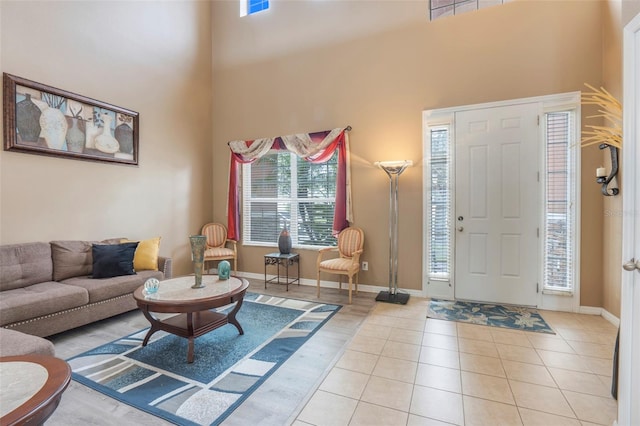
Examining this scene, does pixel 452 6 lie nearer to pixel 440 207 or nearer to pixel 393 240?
pixel 440 207

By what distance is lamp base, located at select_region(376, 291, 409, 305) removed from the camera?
3793 millimetres

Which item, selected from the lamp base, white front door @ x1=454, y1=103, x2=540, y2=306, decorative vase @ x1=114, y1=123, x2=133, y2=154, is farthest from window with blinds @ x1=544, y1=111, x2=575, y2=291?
decorative vase @ x1=114, y1=123, x2=133, y2=154

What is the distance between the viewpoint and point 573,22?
3316mm

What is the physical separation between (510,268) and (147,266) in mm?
4544

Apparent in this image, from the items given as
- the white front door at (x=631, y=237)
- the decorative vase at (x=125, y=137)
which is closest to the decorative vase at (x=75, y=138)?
the decorative vase at (x=125, y=137)

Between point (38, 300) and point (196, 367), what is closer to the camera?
point (196, 367)

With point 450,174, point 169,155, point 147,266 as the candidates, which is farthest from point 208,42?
point 450,174

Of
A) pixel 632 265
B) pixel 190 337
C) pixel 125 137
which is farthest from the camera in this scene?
pixel 125 137

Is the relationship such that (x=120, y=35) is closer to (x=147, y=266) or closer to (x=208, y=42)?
(x=208, y=42)

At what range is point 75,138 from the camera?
3.42 m

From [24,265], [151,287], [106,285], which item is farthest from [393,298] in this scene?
[24,265]

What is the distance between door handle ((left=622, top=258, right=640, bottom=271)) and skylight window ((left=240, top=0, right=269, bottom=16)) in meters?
5.85

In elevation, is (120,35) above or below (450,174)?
above

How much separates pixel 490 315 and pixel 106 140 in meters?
5.19
